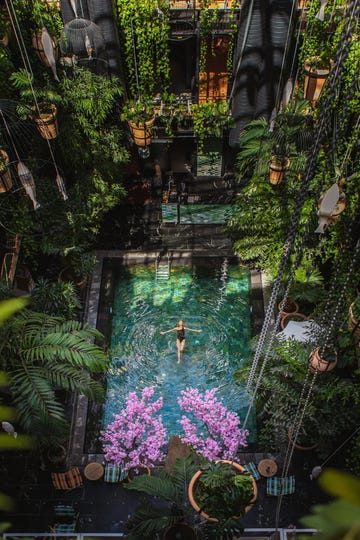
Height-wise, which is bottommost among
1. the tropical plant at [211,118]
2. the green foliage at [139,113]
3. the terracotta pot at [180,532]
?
the terracotta pot at [180,532]

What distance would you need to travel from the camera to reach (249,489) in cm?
600

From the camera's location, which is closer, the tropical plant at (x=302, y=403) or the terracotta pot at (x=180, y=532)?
the terracotta pot at (x=180, y=532)

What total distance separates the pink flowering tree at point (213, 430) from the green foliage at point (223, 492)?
5.42 feet

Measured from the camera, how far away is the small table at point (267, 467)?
844 cm

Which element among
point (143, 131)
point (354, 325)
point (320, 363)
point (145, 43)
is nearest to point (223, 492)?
point (320, 363)

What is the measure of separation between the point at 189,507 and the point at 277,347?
285cm

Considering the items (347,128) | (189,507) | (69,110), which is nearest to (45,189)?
(69,110)

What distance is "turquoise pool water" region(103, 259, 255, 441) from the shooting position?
983 cm

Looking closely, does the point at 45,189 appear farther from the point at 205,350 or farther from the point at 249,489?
the point at 249,489

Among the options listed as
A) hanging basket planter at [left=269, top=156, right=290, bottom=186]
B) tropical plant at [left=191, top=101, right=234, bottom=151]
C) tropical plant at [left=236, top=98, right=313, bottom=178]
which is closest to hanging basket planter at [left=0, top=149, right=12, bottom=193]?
hanging basket planter at [left=269, top=156, right=290, bottom=186]

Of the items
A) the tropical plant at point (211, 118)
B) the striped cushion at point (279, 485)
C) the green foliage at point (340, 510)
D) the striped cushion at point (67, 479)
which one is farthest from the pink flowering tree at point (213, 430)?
the green foliage at point (340, 510)

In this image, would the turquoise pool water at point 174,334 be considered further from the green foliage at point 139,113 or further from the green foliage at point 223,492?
the green foliage at point 139,113

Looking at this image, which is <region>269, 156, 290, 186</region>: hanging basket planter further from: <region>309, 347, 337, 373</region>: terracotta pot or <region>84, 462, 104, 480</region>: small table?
<region>84, 462, 104, 480</region>: small table

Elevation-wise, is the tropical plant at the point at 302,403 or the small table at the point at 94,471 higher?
the tropical plant at the point at 302,403
